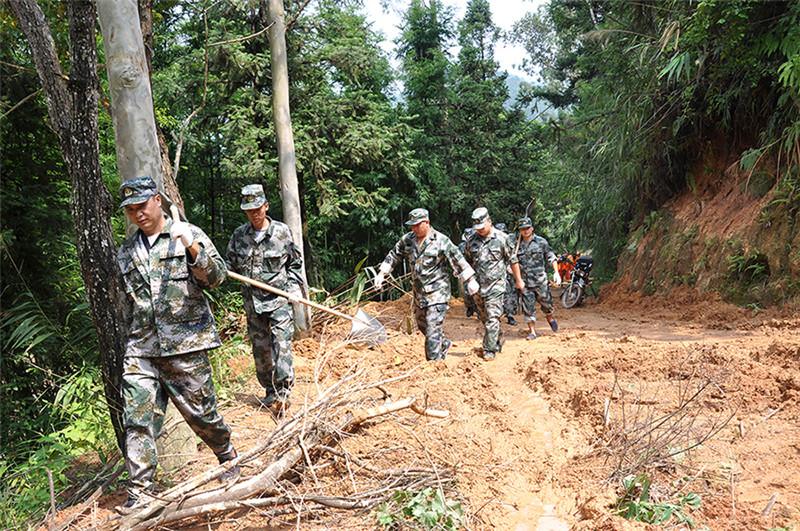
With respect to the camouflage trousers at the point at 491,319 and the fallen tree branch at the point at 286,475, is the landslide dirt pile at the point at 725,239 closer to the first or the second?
the camouflage trousers at the point at 491,319

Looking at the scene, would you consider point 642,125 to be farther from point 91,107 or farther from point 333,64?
point 91,107

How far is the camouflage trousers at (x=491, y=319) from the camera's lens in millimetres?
7449

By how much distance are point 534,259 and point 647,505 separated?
7.21 m

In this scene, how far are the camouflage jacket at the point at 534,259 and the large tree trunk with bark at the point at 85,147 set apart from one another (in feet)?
23.4

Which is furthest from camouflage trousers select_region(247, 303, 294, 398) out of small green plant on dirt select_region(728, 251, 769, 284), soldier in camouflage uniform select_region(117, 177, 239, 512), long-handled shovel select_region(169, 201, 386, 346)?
small green plant on dirt select_region(728, 251, 769, 284)

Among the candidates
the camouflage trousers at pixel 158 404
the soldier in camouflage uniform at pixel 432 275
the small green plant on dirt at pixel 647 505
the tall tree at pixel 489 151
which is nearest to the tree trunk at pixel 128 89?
the camouflage trousers at pixel 158 404

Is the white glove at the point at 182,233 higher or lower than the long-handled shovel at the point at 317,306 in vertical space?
higher

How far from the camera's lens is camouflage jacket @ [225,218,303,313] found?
570 cm

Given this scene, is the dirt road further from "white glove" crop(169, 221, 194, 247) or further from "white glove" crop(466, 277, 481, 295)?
"white glove" crop(169, 221, 194, 247)

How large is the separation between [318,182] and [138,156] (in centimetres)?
1118

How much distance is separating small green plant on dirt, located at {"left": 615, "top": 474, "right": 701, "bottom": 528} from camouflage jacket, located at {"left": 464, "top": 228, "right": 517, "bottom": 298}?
4.33m

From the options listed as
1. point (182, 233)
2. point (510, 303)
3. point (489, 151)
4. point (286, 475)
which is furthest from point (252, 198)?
point (489, 151)

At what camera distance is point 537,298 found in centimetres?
987

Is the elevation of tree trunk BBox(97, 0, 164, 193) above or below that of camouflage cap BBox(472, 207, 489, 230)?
above
